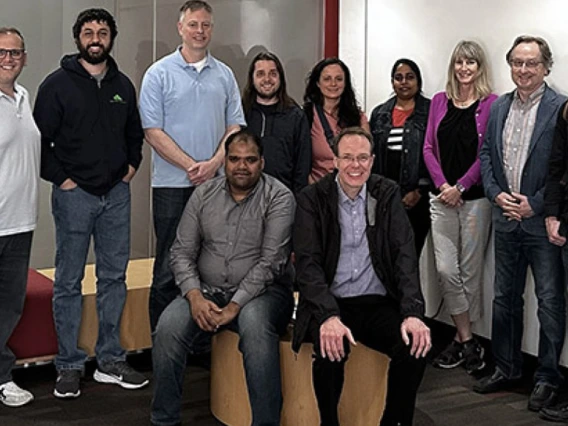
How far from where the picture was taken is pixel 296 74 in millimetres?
6309

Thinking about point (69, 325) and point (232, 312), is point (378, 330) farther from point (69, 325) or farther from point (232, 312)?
point (69, 325)

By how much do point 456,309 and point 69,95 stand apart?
2.27 m

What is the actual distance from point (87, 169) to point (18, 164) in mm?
322

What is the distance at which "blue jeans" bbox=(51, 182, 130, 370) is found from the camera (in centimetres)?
407

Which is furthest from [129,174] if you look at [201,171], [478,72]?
[478,72]

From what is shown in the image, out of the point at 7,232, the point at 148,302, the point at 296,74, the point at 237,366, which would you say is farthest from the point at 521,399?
the point at 296,74

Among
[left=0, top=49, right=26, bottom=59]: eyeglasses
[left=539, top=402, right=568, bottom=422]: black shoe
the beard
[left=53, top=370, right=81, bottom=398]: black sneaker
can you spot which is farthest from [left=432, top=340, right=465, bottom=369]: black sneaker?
[left=0, top=49, right=26, bottom=59]: eyeglasses

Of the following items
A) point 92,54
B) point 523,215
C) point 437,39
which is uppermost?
point 437,39

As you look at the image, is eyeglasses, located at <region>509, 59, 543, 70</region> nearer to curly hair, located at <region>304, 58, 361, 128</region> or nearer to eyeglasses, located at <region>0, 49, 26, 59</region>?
curly hair, located at <region>304, 58, 361, 128</region>

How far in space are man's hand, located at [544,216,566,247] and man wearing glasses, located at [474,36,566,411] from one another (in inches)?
4.9

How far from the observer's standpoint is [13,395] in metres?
4.04

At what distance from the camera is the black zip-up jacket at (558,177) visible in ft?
13.0

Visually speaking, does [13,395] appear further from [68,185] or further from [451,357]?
[451,357]

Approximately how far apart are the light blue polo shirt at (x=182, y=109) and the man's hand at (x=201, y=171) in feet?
0.16
